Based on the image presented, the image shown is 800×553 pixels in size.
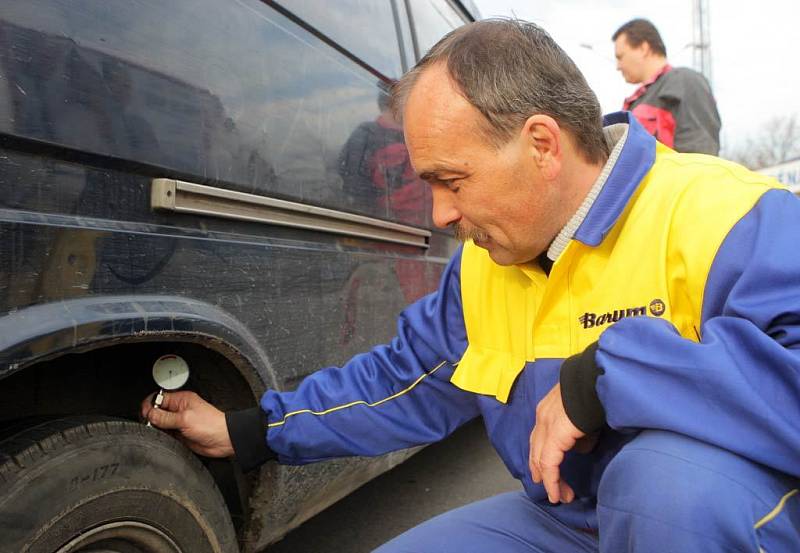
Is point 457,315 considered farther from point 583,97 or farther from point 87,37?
point 87,37

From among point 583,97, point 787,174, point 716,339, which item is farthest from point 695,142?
point 787,174

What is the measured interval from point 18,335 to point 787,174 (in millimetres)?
22725

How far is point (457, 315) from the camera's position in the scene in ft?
5.45

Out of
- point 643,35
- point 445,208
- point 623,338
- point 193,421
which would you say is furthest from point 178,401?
point 643,35

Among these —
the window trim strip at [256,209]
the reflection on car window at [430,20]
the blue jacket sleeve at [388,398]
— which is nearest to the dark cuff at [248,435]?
the blue jacket sleeve at [388,398]

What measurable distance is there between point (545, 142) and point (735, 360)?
54cm

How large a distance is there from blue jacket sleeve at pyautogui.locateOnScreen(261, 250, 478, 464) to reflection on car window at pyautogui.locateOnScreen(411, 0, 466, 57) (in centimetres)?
143

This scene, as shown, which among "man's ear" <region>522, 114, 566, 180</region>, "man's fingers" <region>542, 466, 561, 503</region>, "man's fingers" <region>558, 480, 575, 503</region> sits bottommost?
"man's fingers" <region>558, 480, 575, 503</region>

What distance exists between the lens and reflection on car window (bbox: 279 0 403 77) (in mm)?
1782

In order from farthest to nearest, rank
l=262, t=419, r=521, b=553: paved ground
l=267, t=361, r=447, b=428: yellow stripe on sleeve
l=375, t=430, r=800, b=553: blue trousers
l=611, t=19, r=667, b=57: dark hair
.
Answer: l=611, t=19, r=667, b=57: dark hair
l=262, t=419, r=521, b=553: paved ground
l=267, t=361, r=447, b=428: yellow stripe on sleeve
l=375, t=430, r=800, b=553: blue trousers

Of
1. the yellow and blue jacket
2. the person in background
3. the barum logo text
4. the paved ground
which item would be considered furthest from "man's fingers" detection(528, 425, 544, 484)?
the person in background

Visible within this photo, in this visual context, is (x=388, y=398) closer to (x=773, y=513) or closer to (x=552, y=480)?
(x=552, y=480)

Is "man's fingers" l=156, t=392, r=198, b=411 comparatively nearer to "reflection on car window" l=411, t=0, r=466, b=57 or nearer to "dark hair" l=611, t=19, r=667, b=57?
"reflection on car window" l=411, t=0, r=466, b=57

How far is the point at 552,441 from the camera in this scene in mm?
1260
